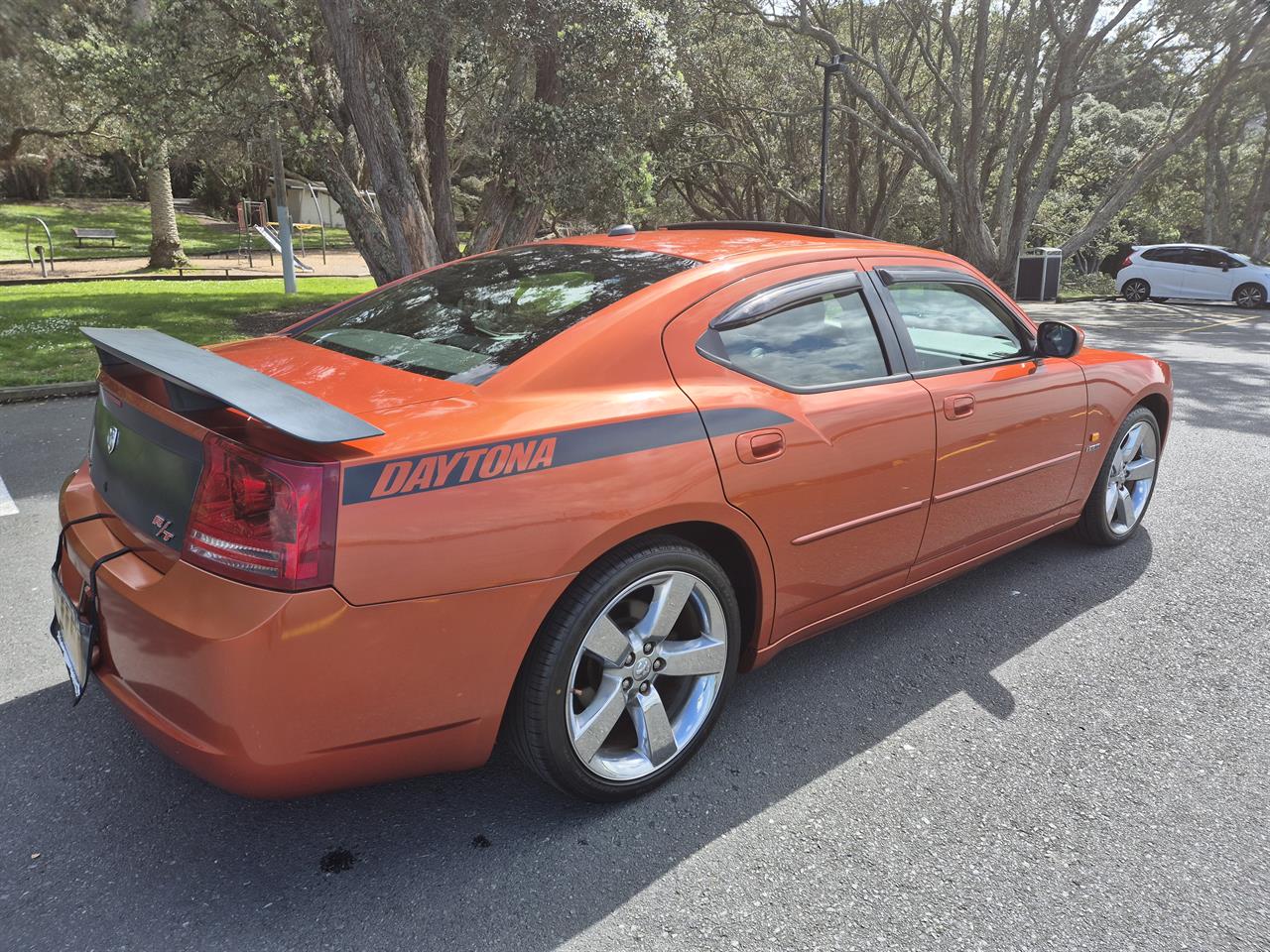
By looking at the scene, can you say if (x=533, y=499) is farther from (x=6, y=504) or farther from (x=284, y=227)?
(x=284, y=227)

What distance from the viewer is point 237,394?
77.9 inches

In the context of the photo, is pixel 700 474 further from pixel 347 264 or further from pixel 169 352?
pixel 347 264

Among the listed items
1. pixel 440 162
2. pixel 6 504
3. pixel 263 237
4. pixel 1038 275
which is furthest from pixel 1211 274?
pixel 263 237

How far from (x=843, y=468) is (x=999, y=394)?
97 cm

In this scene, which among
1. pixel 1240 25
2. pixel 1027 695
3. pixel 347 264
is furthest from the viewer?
pixel 347 264

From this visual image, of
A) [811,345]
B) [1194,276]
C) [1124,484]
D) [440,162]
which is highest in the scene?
[1194,276]

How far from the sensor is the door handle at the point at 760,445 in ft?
8.34

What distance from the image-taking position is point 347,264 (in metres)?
24.9

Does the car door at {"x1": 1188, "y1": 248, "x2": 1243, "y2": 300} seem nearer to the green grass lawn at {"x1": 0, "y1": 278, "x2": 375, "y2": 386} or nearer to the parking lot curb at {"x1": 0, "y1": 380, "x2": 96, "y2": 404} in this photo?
the green grass lawn at {"x1": 0, "y1": 278, "x2": 375, "y2": 386}

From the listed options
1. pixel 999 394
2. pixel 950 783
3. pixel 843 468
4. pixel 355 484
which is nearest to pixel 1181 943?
pixel 950 783

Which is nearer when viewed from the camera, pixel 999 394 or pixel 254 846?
pixel 254 846

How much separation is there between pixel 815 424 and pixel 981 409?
0.91 meters

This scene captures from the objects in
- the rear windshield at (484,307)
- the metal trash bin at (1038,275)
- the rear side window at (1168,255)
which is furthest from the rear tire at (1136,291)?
the rear windshield at (484,307)

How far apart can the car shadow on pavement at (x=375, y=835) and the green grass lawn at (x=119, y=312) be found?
6.45 m
